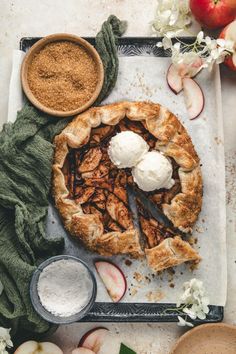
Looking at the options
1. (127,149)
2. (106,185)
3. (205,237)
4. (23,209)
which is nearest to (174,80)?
(127,149)

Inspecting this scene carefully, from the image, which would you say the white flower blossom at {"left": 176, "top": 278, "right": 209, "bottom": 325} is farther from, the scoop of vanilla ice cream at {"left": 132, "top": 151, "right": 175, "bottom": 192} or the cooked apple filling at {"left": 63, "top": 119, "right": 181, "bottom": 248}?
the scoop of vanilla ice cream at {"left": 132, "top": 151, "right": 175, "bottom": 192}

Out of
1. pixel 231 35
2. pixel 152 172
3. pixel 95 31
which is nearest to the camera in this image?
pixel 152 172

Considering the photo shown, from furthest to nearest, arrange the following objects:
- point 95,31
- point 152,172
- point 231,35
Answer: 1. point 95,31
2. point 231,35
3. point 152,172

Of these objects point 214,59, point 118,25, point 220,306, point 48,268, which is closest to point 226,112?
point 214,59

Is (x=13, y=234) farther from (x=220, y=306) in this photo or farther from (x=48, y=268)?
(x=220, y=306)

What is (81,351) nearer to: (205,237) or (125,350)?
(125,350)

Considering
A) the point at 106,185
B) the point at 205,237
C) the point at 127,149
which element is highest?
the point at 127,149

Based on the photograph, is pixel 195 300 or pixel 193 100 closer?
pixel 195 300

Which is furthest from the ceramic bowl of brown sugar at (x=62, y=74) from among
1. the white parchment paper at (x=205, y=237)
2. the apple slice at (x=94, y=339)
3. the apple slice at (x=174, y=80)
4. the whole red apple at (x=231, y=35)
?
the apple slice at (x=94, y=339)
